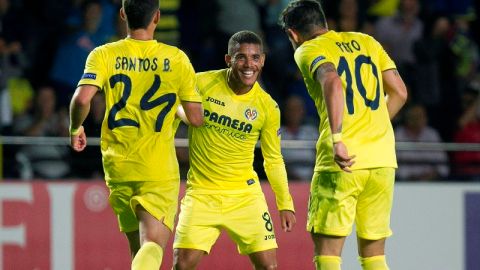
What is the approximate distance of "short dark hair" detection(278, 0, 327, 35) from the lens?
829 centimetres

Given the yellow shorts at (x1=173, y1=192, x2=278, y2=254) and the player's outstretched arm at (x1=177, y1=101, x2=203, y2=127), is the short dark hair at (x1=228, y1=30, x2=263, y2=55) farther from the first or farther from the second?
the yellow shorts at (x1=173, y1=192, x2=278, y2=254)

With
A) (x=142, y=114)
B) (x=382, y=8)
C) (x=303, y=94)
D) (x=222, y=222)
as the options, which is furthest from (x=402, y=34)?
(x=142, y=114)

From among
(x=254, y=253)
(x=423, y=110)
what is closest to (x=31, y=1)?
(x=423, y=110)

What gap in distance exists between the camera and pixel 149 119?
8094 millimetres

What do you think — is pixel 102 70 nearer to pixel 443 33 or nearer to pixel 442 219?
→ pixel 442 219

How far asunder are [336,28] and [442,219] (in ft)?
9.19

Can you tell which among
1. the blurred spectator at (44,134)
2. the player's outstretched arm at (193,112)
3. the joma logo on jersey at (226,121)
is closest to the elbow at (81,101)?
the player's outstretched arm at (193,112)

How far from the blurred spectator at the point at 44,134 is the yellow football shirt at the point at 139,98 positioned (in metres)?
3.09

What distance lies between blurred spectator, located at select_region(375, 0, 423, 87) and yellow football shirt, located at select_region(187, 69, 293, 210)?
4758 mm

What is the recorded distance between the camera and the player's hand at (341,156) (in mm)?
7793

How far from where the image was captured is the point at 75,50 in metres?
13.0

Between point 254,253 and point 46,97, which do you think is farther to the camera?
point 46,97

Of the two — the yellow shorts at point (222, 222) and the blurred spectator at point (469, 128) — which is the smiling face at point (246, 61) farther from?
the blurred spectator at point (469, 128)

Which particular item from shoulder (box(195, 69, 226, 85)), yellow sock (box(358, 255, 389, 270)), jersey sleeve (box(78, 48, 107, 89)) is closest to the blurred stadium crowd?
shoulder (box(195, 69, 226, 85))
